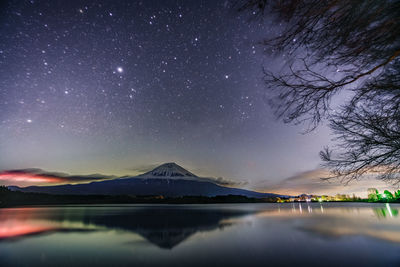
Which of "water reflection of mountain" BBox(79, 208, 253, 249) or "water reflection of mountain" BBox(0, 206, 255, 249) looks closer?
"water reflection of mountain" BBox(79, 208, 253, 249)

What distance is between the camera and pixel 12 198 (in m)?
89.1

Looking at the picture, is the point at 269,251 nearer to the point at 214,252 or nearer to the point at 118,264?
the point at 214,252

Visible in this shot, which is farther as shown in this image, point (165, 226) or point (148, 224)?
point (148, 224)

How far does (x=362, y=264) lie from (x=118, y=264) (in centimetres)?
499

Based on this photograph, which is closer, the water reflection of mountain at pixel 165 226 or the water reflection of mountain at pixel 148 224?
the water reflection of mountain at pixel 165 226

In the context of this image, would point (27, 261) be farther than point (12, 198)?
No

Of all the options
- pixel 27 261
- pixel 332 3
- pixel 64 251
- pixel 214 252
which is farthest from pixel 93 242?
pixel 332 3

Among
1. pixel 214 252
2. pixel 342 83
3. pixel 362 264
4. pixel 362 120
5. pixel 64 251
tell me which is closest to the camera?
pixel 342 83

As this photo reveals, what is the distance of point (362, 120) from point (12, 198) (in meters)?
124

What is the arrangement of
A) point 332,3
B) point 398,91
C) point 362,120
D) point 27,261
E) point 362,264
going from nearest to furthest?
point 332,3 → point 398,91 → point 362,120 → point 362,264 → point 27,261

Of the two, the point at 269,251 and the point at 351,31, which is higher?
the point at 351,31

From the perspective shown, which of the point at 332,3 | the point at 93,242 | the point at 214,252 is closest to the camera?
the point at 332,3

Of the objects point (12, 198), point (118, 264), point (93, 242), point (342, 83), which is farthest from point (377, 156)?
point (12, 198)

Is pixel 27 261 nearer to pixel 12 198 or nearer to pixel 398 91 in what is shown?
pixel 398 91
